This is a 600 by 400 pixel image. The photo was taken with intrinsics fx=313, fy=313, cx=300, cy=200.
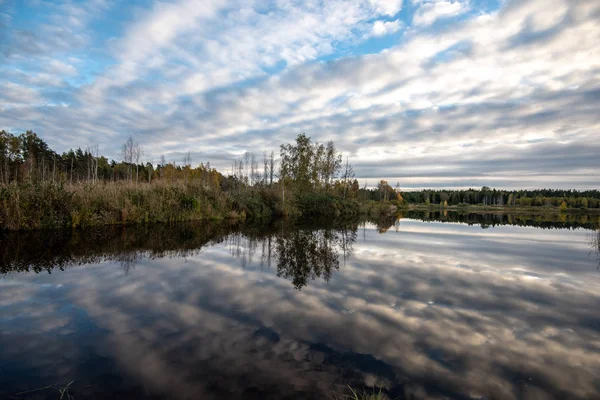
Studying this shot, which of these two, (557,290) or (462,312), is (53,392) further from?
(557,290)

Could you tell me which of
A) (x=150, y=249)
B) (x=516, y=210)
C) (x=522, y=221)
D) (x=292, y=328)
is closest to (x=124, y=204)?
(x=150, y=249)

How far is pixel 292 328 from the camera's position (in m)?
4.28

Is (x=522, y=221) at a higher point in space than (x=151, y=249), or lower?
lower

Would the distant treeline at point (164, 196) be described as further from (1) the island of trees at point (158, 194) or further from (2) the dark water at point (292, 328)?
(2) the dark water at point (292, 328)

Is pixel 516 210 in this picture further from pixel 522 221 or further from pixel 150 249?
pixel 150 249

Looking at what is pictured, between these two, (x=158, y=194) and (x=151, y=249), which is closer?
(x=151, y=249)

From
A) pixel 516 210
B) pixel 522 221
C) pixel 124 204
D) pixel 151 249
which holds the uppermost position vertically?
pixel 124 204

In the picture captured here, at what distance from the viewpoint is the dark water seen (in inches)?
120

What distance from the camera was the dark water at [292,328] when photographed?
3.05 meters

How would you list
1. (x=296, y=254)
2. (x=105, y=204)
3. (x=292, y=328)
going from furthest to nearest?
(x=105, y=204) → (x=296, y=254) → (x=292, y=328)

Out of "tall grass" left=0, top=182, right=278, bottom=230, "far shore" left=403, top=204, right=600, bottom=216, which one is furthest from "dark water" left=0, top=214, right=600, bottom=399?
"far shore" left=403, top=204, right=600, bottom=216

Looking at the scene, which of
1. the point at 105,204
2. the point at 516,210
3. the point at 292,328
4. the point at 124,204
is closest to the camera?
the point at 292,328

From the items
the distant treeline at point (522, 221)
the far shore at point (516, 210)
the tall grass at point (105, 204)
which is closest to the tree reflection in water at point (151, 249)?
the tall grass at point (105, 204)

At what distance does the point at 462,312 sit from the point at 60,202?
1629 cm
